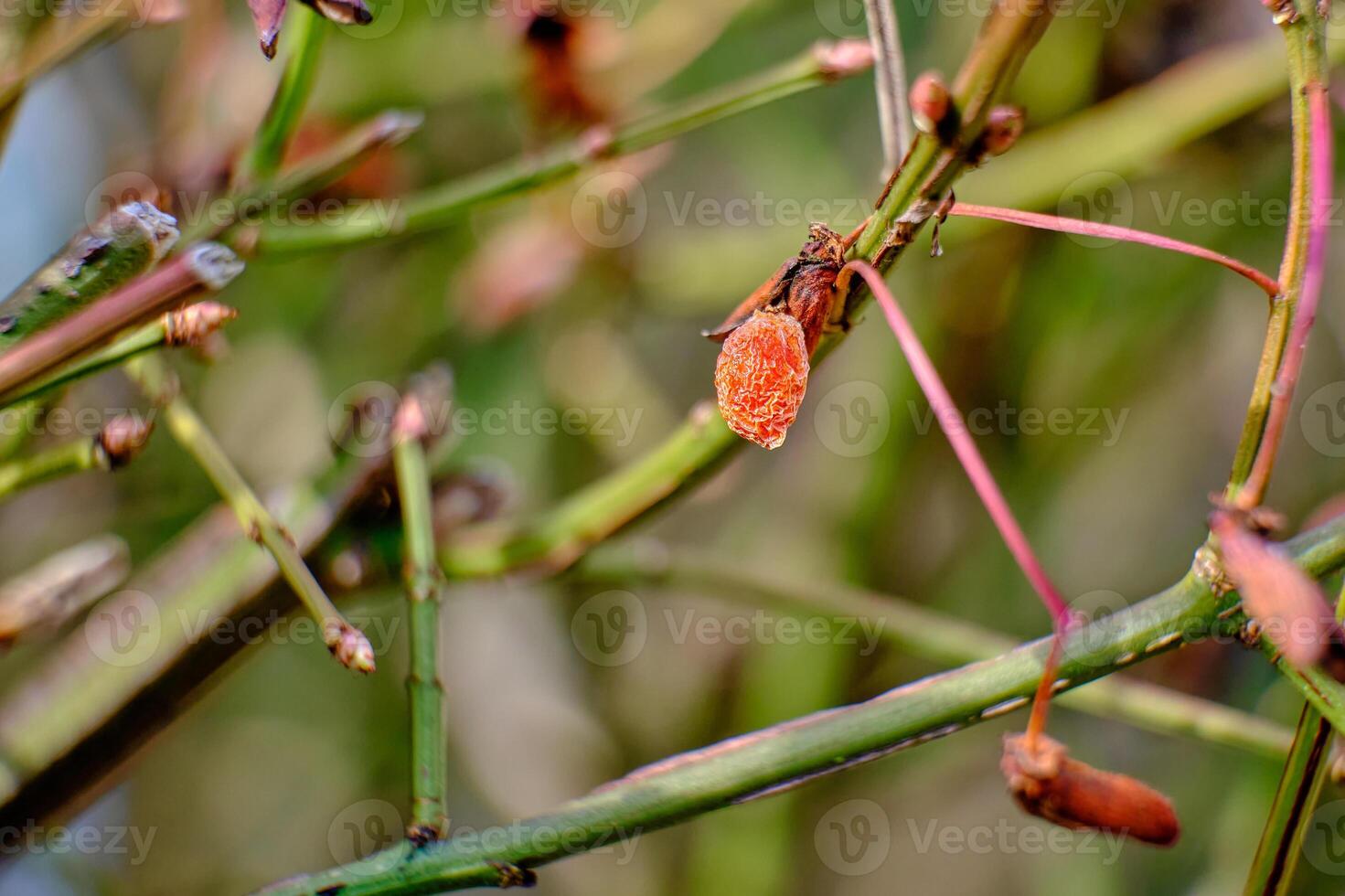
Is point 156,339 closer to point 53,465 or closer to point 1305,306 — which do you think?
point 53,465

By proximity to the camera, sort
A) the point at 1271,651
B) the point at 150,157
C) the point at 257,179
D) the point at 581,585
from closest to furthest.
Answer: the point at 1271,651 → the point at 257,179 → the point at 150,157 → the point at 581,585

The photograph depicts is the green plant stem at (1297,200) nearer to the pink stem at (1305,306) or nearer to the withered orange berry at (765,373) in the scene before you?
the pink stem at (1305,306)

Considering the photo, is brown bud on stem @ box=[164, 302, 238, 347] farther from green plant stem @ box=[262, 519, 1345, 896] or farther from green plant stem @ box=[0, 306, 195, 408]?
green plant stem @ box=[262, 519, 1345, 896]

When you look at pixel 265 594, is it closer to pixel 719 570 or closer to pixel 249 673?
pixel 719 570

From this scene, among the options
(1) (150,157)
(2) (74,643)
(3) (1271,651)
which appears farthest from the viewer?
(1) (150,157)

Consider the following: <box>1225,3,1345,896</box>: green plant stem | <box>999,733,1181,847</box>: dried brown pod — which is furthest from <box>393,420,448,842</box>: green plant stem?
<box>1225,3,1345,896</box>: green plant stem

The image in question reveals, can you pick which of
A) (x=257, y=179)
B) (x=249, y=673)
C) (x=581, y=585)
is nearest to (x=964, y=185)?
(x=581, y=585)

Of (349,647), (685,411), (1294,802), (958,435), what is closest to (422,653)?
(349,647)
